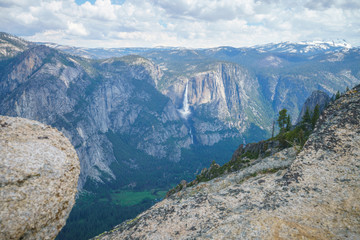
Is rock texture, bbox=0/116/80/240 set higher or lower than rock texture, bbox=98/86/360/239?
higher

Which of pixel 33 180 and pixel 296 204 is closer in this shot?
pixel 33 180

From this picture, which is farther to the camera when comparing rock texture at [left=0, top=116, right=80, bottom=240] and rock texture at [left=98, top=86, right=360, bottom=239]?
rock texture at [left=98, top=86, right=360, bottom=239]

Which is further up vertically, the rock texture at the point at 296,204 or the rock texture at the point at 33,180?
the rock texture at the point at 33,180

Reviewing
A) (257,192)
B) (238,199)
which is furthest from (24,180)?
(257,192)

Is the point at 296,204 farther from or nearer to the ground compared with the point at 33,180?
nearer to the ground

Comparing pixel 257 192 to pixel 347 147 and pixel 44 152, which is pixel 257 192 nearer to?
pixel 347 147
